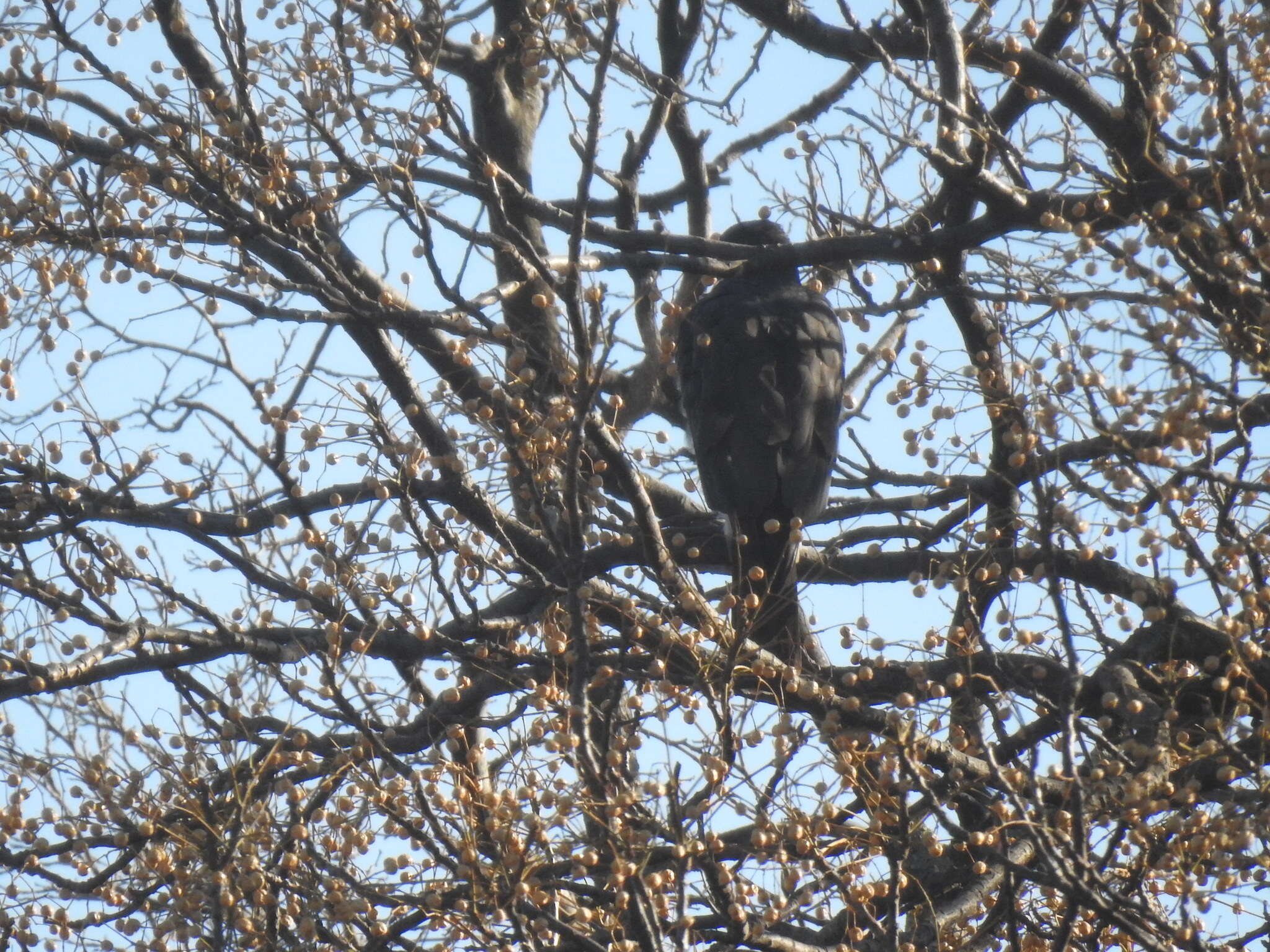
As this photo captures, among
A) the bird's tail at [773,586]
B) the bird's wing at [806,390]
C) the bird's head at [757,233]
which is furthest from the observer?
the bird's head at [757,233]

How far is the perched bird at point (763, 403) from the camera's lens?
5012 mm

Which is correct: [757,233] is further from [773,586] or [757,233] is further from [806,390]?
[773,586]

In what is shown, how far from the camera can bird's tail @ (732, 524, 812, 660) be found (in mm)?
3768

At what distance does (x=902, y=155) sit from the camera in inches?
232

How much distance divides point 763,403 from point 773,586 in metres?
1.08

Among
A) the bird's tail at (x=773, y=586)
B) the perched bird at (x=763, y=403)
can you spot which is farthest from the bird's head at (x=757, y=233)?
the bird's tail at (x=773, y=586)

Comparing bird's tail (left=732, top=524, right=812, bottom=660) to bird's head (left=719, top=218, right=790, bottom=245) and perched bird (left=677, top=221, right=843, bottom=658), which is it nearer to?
perched bird (left=677, top=221, right=843, bottom=658)

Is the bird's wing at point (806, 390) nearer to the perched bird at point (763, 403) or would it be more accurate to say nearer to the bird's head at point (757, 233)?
the perched bird at point (763, 403)

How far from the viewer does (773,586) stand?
14.6 ft

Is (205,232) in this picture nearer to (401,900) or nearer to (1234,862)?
(401,900)

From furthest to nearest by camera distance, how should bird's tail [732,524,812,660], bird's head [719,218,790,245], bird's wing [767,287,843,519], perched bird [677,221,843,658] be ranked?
bird's head [719,218,790,245], bird's wing [767,287,843,519], perched bird [677,221,843,658], bird's tail [732,524,812,660]

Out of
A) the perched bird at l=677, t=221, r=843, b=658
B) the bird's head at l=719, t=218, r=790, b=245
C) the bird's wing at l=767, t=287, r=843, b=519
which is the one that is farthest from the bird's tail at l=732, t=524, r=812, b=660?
the bird's head at l=719, t=218, r=790, b=245

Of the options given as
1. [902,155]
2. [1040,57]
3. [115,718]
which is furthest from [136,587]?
[902,155]

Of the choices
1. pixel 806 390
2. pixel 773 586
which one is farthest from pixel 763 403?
pixel 773 586
